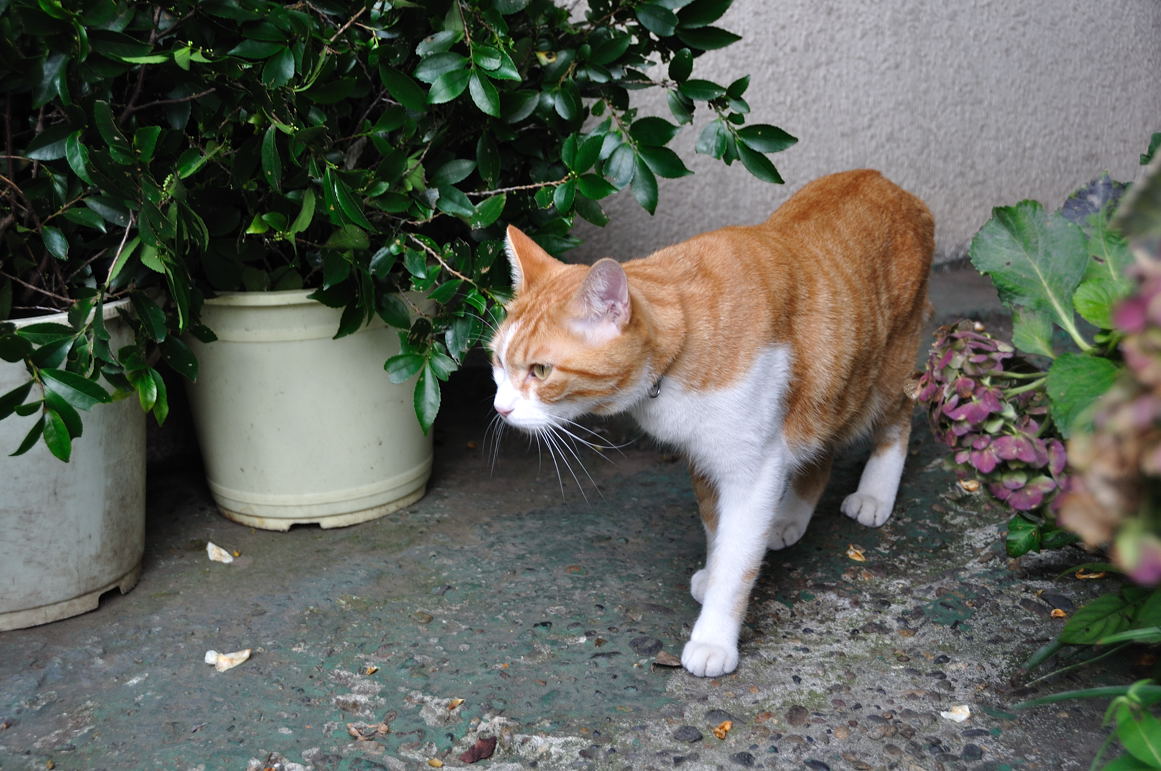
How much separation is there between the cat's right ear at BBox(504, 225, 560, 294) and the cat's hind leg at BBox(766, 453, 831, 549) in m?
0.88

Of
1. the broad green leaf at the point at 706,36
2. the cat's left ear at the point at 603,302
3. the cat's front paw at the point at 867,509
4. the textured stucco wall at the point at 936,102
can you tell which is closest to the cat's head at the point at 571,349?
the cat's left ear at the point at 603,302

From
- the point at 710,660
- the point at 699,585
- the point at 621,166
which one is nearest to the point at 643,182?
the point at 621,166

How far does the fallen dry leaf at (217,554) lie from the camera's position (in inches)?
98.9

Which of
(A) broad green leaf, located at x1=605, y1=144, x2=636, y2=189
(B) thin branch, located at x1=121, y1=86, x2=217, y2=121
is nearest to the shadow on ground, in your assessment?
(A) broad green leaf, located at x1=605, y1=144, x2=636, y2=189

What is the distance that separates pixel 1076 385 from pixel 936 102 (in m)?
3.21

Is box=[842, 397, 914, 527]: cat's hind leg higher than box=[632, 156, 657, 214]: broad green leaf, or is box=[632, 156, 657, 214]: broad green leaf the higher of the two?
box=[632, 156, 657, 214]: broad green leaf

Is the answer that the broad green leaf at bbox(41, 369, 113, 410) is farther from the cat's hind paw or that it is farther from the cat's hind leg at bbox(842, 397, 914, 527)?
the cat's hind leg at bbox(842, 397, 914, 527)

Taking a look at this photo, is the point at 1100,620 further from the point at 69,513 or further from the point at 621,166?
the point at 69,513

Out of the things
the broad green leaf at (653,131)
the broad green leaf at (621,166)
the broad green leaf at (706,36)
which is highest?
the broad green leaf at (706,36)

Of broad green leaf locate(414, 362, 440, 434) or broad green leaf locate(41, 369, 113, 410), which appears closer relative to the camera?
broad green leaf locate(41, 369, 113, 410)

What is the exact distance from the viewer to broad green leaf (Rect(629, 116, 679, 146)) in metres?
2.22

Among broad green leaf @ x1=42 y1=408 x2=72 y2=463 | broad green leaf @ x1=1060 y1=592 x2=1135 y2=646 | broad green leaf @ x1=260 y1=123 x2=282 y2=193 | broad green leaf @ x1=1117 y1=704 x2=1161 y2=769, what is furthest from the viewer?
broad green leaf @ x1=260 y1=123 x2=282 y2=193

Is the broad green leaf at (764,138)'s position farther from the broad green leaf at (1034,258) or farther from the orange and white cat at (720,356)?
the broad green leaf at (1034,258)

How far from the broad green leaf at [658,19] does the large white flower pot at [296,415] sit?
99 centimetres
